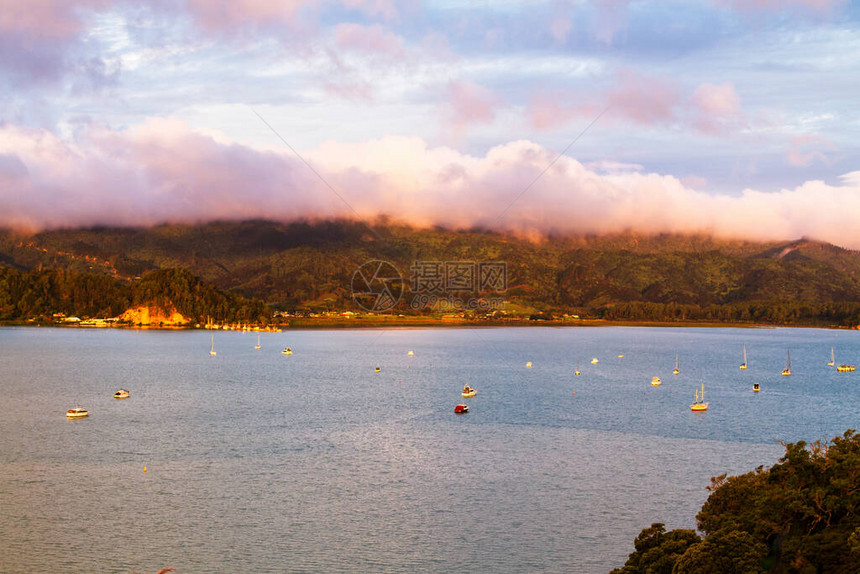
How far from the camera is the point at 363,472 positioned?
75.4m

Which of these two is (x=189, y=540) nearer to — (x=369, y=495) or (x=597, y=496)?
(x=369, y=495)

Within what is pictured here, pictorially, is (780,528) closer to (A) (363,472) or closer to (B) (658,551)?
(B) (658,551)

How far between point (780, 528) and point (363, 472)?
1671 inches

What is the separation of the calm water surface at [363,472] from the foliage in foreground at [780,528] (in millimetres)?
8148

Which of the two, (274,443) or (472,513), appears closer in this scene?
(472,513)

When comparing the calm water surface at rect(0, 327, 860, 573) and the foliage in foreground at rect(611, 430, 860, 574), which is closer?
the foliage in foreground at rect(611, 430, 860, 574)

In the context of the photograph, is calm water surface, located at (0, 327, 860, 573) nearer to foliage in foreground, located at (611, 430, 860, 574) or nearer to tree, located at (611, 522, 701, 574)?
tree, located at (611, 522, 701, 574)

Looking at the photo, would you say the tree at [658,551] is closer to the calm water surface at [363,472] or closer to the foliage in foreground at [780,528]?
the foliage in foreground at [780,528]

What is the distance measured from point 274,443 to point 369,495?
27.0 m

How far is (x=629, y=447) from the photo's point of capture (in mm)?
89750

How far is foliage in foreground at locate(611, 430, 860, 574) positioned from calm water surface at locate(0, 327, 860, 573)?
815 cm

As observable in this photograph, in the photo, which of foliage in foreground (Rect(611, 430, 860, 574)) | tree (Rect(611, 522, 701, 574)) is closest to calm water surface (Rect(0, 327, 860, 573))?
tree (Rect(611, 522, 701, 574))

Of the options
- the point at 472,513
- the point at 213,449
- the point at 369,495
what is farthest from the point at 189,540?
the point at 213,449

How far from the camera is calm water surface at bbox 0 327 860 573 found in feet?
175
